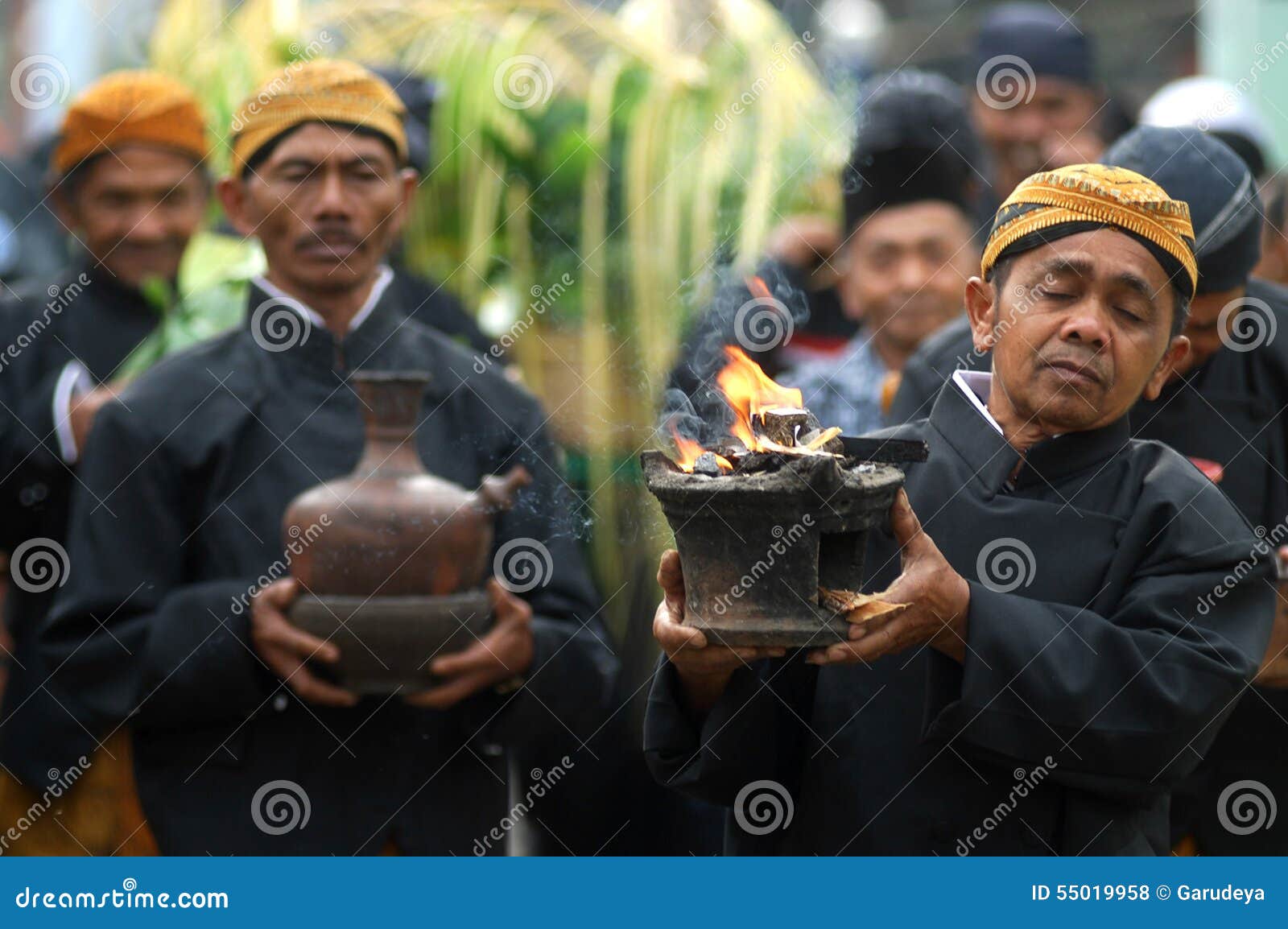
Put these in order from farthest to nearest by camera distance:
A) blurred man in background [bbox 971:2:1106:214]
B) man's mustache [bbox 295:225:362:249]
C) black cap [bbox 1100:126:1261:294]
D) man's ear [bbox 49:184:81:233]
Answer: blurred man in background [bbox 971:2:1106:214], man's ear [bbox 49:184:81:233], man's mustache [bbox 295:225:362:249], black cap [bbox 1100:126:1261:294]

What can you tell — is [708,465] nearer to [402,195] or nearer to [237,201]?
[402,195]

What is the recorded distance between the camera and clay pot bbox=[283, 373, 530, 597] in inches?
157

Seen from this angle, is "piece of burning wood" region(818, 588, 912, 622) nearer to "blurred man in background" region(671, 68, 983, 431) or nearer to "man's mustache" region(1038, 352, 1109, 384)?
"man's mustache" region(1038, 352, 1109, 384)

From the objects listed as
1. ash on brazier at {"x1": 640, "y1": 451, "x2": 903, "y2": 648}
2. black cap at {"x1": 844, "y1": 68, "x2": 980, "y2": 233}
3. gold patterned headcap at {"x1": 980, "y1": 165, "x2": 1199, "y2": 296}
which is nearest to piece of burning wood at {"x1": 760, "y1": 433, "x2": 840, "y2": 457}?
ash on brazier at {"x1": 640, "y1": 451, "x2": 903, "y2": 648}

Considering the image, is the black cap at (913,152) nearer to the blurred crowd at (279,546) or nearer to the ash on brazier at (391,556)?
the blurred crowd at (279,546)

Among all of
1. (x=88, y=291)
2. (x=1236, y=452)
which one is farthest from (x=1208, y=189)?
(x=88, y=291)

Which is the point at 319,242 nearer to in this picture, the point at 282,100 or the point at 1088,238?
the point at 282,100

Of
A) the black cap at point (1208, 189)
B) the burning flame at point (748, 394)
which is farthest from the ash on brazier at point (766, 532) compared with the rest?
the black cap at point (1208, 189)

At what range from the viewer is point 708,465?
2.73m

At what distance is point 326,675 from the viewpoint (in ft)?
13.2

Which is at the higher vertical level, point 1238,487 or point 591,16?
point 591,16

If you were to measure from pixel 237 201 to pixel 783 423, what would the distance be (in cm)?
239

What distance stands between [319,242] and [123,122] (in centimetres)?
143

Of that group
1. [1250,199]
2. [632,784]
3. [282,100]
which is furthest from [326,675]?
[1250,199]
